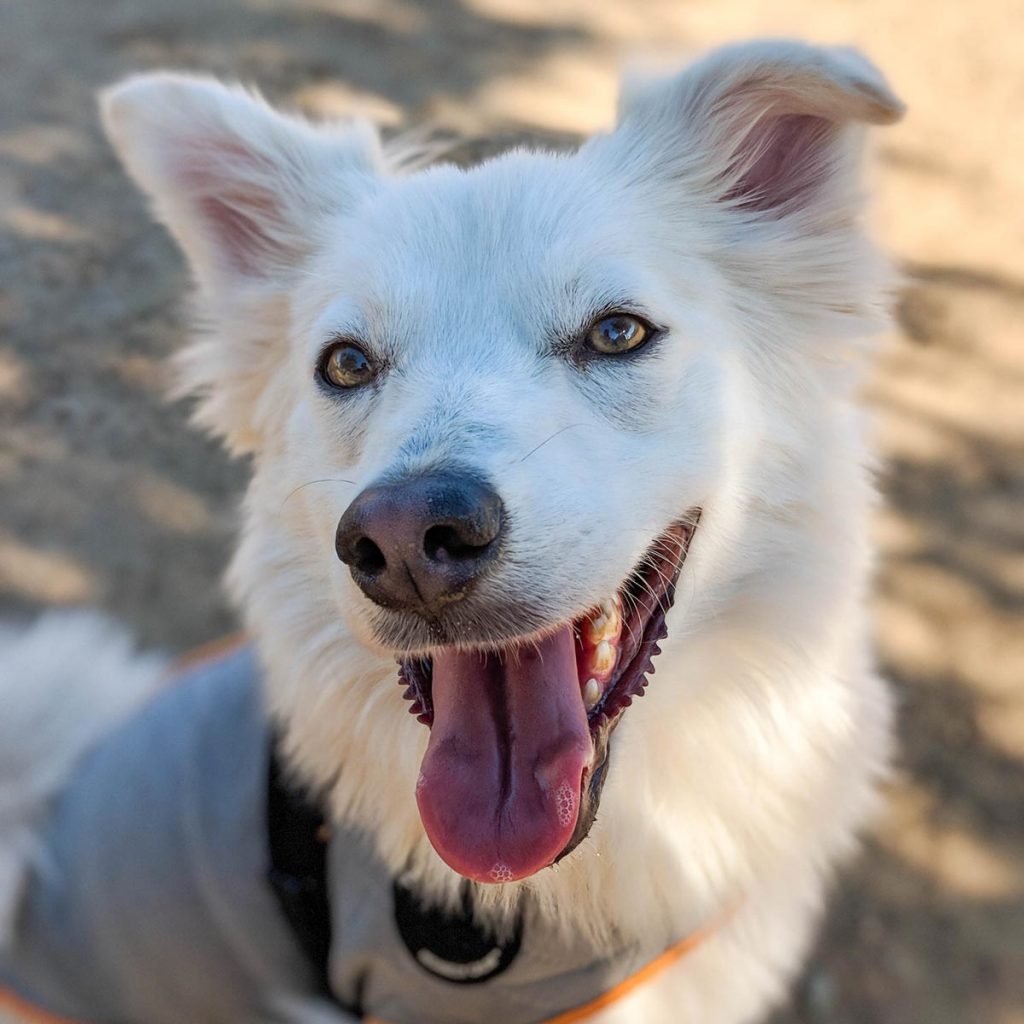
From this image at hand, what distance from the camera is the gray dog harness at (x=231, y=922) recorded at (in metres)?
1.86

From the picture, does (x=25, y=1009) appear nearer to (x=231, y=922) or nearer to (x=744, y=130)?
(x=231, y=922)

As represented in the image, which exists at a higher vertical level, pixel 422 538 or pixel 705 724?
pixel 422 538

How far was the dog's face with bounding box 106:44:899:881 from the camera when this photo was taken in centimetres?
152

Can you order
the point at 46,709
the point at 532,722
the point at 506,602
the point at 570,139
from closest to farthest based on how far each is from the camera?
1. the point at 506,602
2. the point at 532,722
3. the point at 46,709
4. the point at 570,139

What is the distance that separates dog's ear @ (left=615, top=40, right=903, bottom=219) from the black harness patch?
1522 millimetres

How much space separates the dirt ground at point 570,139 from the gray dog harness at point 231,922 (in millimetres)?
1268

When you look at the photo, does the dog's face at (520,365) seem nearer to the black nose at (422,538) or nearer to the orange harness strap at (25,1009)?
the black nose at (422,538)

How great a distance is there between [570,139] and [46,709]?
3406 mm

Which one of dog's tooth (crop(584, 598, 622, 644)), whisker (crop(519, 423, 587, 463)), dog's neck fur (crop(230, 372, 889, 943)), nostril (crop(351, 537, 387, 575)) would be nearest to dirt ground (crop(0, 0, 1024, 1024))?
dog's neck fur (crop(230, 372, 889, 943))

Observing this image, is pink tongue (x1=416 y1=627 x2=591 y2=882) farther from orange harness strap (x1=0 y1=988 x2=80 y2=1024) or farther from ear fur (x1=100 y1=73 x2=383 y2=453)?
orange harness strap (x1=0 y1=988 x2=80 y2=1024)

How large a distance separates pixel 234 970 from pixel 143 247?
3.25 m

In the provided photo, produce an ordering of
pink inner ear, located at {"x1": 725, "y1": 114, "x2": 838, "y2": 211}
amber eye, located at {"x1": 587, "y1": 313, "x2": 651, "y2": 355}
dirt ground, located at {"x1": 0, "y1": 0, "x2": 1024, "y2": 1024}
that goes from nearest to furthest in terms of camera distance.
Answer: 1. amber eye, located at {"x1": 587, "y1": 313, "x2": 651, "y2": 355}
2. pink inner ear, located at {"x1": 725, "y1": 114, "x2": 838, "y2": 211}
3. dirt ground, located at {"x1": 0, "y1": 0, "x2": 1024, "y2": 1024}

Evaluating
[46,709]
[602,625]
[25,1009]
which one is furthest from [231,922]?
[602,625]

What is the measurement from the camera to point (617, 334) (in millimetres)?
1770
